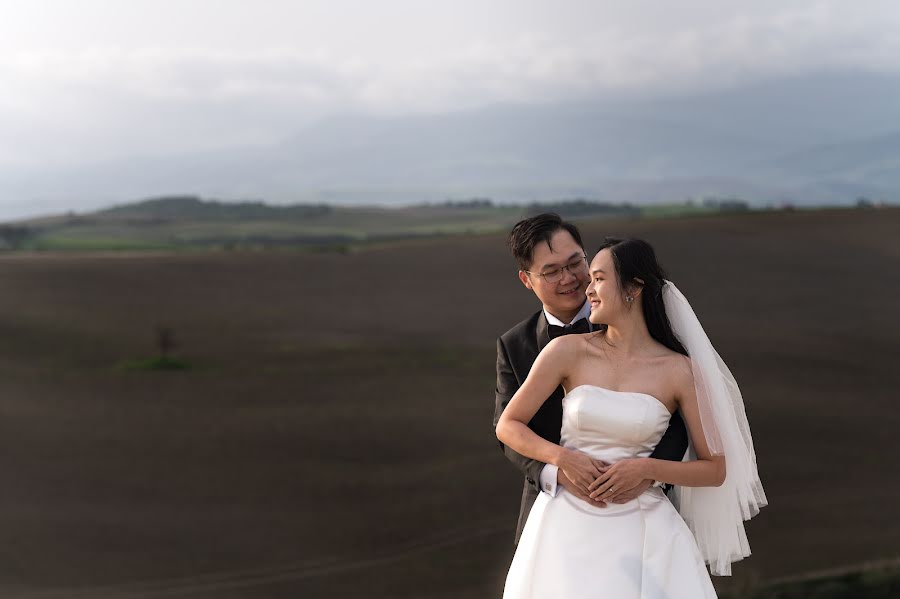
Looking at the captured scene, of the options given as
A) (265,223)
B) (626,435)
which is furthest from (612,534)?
(265,223)

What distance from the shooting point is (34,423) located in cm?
1909

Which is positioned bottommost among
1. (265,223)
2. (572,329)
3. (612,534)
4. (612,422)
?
(612,534)

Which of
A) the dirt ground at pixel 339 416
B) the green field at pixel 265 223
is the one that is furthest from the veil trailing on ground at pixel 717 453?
the green field at pixel 265 223

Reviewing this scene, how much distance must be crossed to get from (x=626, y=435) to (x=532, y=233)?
0.84 m

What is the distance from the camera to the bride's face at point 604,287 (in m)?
3.77

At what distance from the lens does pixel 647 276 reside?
149 inches

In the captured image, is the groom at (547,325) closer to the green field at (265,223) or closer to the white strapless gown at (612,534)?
the white strapless gown at (612,534)

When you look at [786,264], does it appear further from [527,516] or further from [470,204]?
[470,204]

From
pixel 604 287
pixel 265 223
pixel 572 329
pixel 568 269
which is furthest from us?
pixel 265 223

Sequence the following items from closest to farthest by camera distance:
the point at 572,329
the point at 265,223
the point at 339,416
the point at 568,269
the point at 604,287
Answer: the point at 604,287
the point at 568,269
the point at 572,329
the point at 339,416
the point at 265,223

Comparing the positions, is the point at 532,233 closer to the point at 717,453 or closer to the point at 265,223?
the point at 717,453

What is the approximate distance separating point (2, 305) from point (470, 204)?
4586 centimetres

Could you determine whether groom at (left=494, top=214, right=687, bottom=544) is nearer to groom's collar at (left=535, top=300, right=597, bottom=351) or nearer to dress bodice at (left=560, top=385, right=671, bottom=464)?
groom's collar at (left=535, top=300, right=597, bottom=351)

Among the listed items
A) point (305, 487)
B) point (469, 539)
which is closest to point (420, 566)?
point (469, 539)
